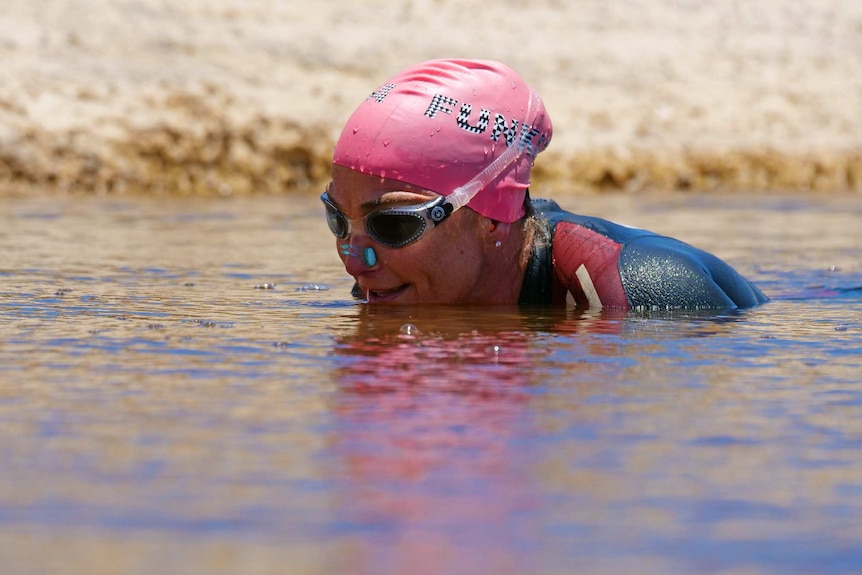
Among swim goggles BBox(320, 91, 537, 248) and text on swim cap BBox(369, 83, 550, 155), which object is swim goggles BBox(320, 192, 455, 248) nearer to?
swim goggles BBox(320, 91, 537, 248)

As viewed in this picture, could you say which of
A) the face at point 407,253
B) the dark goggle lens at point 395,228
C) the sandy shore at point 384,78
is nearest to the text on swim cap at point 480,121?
the face at point 407,253

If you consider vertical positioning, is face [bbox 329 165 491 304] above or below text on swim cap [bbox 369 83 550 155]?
below

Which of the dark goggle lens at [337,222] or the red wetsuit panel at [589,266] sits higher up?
the dark goggle lens at [337,222]

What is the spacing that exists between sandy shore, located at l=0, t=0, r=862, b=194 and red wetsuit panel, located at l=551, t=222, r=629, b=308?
23.7 feet

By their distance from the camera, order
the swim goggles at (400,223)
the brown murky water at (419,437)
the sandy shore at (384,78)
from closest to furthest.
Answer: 1. the brown murky water at (419,437)
2. the swim goggles at (400,223)
3. the sandy shore at (384,78)

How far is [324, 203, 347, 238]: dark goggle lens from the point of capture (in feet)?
15.7

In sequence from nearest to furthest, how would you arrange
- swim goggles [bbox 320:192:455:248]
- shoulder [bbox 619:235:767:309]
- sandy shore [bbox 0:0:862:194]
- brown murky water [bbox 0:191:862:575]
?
1. brown murky water [bbox 0:191:862:575]
2. swim goggles [bbox 320:192:455:248]
3. shoulder [bbox 619:235:767:309]
4. sandy shore [bbox 0:0:862:194]

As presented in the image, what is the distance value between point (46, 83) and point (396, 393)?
9.01 meters

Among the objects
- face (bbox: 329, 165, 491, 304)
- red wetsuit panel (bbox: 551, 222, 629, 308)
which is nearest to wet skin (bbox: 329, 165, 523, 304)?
face (bbox: 329, 165, 491, 304)

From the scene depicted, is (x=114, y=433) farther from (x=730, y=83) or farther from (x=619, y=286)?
(x=730, y=83)

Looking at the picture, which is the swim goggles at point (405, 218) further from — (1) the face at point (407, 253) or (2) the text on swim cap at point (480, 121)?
(2) the text on swim cap at point (480, 121)

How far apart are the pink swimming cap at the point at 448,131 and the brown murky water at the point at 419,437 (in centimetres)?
42

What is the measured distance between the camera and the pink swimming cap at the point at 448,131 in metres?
4.78

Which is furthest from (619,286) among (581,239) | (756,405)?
(756,405)
